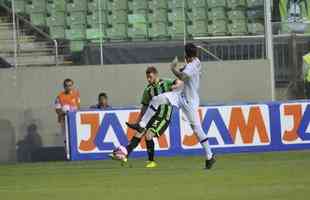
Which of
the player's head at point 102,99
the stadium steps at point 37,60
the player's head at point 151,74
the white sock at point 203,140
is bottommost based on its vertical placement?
the white sock at point 203,140

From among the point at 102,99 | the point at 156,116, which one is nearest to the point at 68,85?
the point at 102,99

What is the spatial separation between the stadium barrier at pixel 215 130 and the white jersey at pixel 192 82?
4.49 m

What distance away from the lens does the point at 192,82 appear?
14.1 m

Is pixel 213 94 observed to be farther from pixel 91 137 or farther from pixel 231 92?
pixel 91 137

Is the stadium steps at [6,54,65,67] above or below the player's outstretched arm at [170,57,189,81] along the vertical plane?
above

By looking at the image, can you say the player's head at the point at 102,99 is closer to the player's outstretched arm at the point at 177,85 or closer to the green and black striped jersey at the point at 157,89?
the green and black striped jersey at the point at 157,89

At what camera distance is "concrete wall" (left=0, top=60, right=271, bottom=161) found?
20.2 meters

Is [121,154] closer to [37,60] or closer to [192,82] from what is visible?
[192,82]

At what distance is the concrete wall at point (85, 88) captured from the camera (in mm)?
20198

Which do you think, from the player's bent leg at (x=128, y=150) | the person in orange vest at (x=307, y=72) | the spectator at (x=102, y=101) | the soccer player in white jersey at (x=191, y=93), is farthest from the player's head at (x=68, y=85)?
the person in orange vest at (x=307, y=72)

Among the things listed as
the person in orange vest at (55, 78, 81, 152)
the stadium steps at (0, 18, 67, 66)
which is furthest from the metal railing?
the person in orange vest at (55, 78, 81, 152)

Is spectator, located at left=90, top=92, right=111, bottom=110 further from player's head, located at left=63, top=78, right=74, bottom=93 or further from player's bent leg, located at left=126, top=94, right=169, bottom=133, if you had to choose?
player's bent leg, located at left=126, top=94, right=169, bottom=133

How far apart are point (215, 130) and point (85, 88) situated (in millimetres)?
3774

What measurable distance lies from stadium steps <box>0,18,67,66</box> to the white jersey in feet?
25.1
